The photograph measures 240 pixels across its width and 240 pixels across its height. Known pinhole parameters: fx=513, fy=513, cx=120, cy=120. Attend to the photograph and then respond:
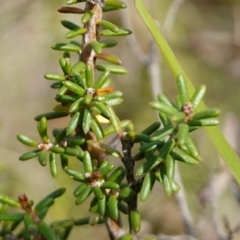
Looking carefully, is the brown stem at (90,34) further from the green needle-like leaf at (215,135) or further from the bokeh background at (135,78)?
the bokeh background at (135,78)

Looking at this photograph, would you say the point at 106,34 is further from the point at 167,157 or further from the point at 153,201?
the point at 153,201

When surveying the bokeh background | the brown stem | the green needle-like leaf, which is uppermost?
the brown stem

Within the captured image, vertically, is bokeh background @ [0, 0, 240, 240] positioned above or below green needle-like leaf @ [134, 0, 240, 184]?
below

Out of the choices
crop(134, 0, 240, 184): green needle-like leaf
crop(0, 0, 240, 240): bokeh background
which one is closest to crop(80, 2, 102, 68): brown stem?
crop(134, 0, 240, 184): green needle-like leaf

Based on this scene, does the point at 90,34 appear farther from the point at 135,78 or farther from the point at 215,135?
the point at 135,78

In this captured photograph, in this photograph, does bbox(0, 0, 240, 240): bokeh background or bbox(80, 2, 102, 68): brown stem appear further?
bbox(0, 0, 240, 240): bokeh background

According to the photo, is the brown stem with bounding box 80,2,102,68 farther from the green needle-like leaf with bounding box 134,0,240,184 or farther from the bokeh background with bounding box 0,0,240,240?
the bokeh background with bounding box 0,0,240,240

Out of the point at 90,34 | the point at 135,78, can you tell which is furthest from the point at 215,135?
the point at 135,78

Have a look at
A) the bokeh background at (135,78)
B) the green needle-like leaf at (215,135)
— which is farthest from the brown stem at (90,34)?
the bokeh background at (135,78)

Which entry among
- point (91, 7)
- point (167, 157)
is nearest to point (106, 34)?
point (91, 7)
